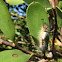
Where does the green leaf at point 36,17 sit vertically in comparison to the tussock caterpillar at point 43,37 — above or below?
above

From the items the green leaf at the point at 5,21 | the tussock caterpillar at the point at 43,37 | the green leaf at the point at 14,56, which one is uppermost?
the green leaf at the point at 5,21

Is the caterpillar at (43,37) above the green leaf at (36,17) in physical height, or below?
below

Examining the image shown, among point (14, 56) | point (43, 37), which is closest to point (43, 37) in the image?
point (43, 37)

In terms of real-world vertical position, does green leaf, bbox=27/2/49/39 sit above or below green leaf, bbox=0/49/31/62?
above

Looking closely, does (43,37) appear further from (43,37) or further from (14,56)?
(14,56)

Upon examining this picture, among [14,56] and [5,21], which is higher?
[5,21]

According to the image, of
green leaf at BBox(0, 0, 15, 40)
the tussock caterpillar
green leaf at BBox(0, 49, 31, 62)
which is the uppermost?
green leaf at BBox(0, 0, 15, 40)
